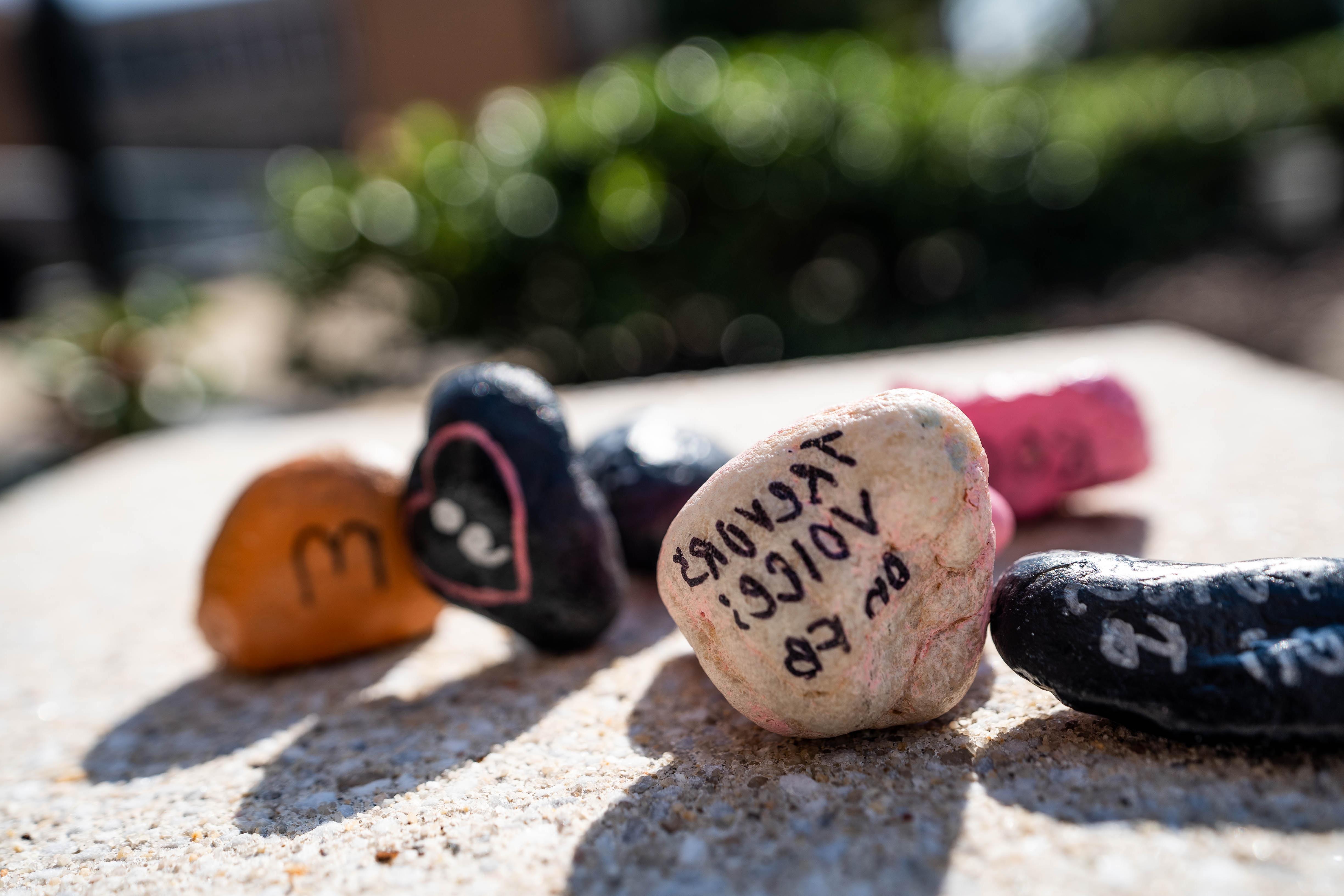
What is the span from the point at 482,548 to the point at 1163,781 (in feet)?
4.66

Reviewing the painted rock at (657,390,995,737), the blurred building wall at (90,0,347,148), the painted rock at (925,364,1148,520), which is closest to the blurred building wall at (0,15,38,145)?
the blurred building wall at (90,0,347,148)

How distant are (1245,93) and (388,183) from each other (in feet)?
27.9

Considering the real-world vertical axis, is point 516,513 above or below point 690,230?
below

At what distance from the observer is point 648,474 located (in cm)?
265

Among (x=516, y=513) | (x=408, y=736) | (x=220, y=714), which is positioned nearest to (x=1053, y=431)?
(x=516, y=513)

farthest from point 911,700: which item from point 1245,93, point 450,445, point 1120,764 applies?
point 1245,93

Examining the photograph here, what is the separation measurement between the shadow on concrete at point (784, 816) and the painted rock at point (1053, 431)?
99 cm

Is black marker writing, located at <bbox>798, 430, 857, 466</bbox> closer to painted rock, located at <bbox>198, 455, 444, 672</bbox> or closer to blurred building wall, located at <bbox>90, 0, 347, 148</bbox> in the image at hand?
painted rock, located at <bbox>198, 455, 444, 672</bbox>

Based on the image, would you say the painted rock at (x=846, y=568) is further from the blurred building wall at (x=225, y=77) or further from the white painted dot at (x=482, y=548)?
the blurred building wall at (x=225, y=77)

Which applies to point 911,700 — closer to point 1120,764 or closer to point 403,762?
point 1120,764

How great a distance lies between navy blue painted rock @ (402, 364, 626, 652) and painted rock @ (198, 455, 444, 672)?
0.22 m

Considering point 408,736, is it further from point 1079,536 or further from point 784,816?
point 1079,536

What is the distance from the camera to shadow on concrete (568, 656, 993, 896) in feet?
4.48

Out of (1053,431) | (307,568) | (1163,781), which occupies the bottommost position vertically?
(1163,781)
